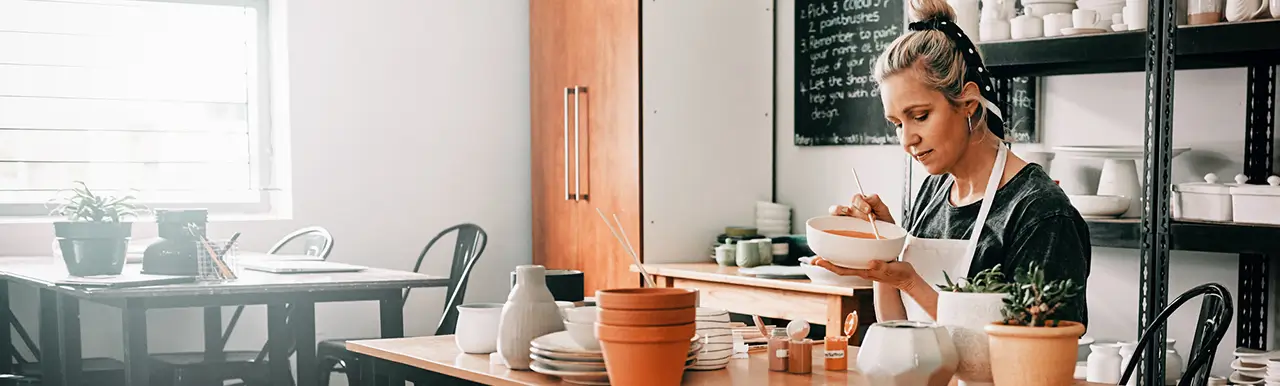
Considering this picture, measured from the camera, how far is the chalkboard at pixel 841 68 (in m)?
4.54

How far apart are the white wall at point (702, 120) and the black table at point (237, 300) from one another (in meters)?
1.22

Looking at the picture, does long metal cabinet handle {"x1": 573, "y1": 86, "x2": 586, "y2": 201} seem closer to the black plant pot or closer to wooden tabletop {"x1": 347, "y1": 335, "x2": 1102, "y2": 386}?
the black plant pot

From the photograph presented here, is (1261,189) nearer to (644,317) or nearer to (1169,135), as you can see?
(1169,135)

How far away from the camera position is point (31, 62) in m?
4.94

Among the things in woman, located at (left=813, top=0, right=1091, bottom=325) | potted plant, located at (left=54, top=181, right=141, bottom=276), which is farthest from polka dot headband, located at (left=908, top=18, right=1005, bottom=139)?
potted plant, located at (left=54, top=181, right=141, bottom=276)

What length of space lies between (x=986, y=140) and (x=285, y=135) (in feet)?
11.3

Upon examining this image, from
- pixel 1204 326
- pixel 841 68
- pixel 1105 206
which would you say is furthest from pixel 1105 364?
pixel 841 68

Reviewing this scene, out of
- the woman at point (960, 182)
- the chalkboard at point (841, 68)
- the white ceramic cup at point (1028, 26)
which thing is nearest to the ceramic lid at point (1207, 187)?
the white ceramic cup at point (1028, 26)

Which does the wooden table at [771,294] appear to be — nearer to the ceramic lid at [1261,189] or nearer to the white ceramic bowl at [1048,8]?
the white ceramic bowl at [1048,8]

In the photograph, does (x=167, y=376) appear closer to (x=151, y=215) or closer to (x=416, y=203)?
(x=151, y=215)

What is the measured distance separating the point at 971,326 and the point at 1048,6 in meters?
1.80

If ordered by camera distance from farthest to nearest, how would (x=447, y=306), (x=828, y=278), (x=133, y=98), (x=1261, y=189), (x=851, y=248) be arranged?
(x=133, y=98) → (x=447, y=306) → (x=828, y=278) → (x=1261, y=189) → (x=851, y=248)

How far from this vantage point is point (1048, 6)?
336 centimetres

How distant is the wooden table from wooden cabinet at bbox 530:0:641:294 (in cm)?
32
